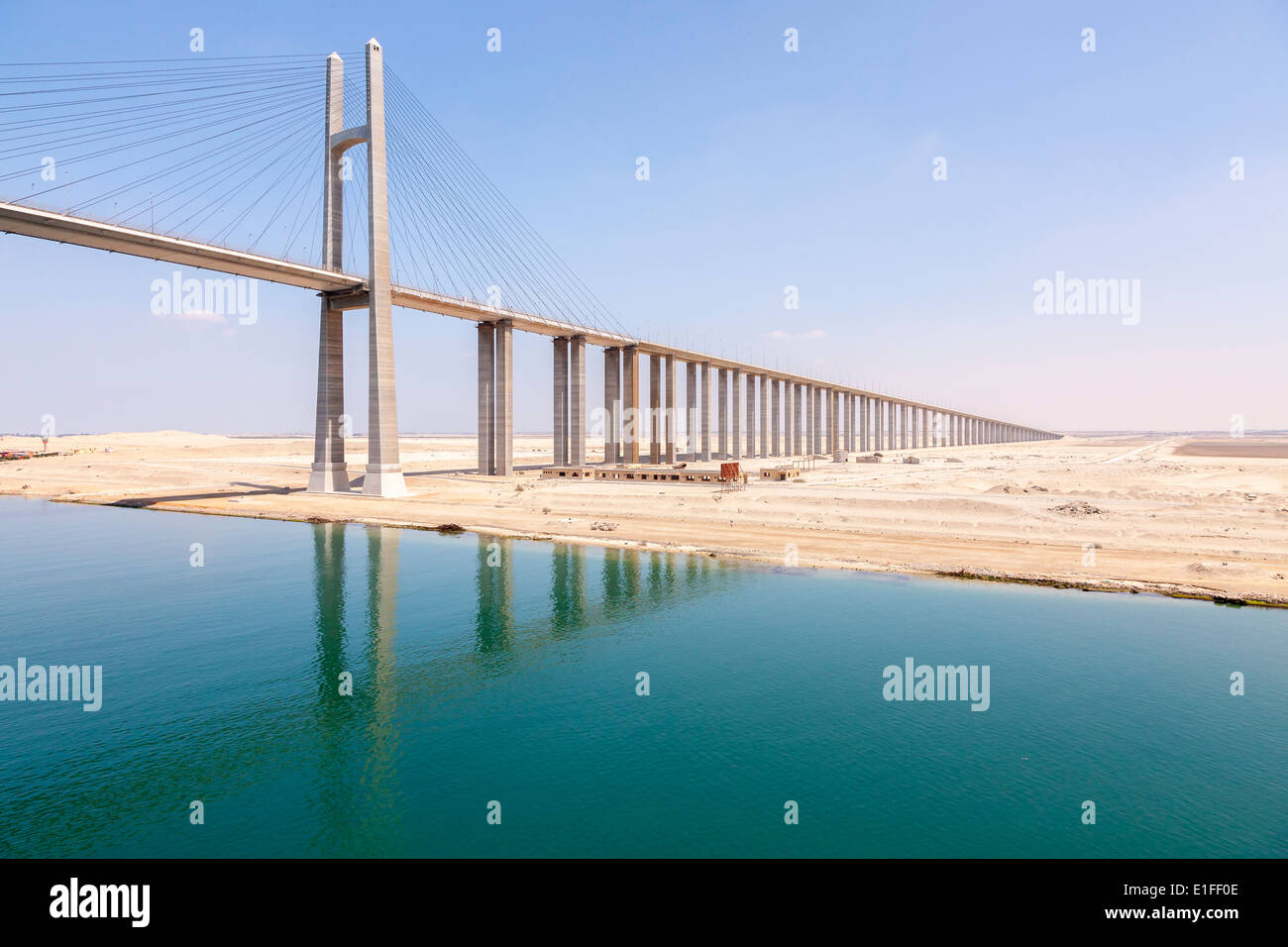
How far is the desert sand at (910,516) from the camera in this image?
3641 cm

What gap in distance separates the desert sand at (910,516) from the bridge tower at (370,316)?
10.8 feet

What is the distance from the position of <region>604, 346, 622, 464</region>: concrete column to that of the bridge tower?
1804 inches

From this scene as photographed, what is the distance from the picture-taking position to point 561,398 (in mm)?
99562

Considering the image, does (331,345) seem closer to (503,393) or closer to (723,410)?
(503,393)

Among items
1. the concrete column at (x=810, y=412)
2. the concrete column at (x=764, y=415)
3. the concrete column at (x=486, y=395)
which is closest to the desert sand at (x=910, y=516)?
the concrete column at (x=486, y=395)

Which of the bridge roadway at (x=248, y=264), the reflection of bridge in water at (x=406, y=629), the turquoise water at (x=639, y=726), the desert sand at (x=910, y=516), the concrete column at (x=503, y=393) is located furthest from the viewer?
the concrete column at (x=503, y=393)

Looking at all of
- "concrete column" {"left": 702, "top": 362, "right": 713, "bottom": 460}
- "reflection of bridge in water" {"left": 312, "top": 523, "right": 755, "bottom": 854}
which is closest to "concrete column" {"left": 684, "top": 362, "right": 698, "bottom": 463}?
"concrete column" {"left": 702, "top": 362, "right": 713, "bottom": 460}

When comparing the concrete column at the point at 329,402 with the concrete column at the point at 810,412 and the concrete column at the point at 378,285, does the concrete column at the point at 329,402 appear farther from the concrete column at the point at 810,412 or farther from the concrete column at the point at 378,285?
the concrete column at the point at 810,412

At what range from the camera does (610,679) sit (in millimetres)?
21938
